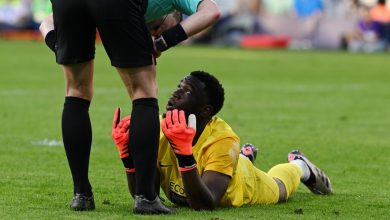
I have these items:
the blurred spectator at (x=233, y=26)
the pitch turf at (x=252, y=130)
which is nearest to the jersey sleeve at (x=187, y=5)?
the pitch turf at (x=252, y=130)

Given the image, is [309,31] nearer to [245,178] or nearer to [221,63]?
[221,63]

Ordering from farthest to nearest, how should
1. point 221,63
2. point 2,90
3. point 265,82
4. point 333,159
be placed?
point 221,63 < point 265,82 < point 2,90 < point 333,159

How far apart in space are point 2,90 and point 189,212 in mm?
10902

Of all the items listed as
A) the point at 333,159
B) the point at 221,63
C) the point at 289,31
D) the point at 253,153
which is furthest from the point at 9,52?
the point at 253,153

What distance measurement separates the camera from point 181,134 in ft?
19.6

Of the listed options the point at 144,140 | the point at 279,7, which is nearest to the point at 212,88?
the point at 144,140

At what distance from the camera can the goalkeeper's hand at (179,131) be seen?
235 inches

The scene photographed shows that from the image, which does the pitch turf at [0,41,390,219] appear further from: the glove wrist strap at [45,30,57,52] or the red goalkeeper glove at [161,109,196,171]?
the glove wrist strap at [45,30,57,52]

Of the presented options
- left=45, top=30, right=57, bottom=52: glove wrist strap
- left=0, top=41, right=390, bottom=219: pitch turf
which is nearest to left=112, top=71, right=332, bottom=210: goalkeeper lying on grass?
left=0, top=41, right=390, bottom=219: pitch turf

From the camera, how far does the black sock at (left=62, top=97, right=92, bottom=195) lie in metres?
6.21

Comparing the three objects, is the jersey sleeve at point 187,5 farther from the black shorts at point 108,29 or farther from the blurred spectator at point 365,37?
the blurred spectator at point 365,37

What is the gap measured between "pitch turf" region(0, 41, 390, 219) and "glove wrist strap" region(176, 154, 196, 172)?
0.89 feet

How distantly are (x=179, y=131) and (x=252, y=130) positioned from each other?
230 inches

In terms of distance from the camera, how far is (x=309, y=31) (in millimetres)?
35531
